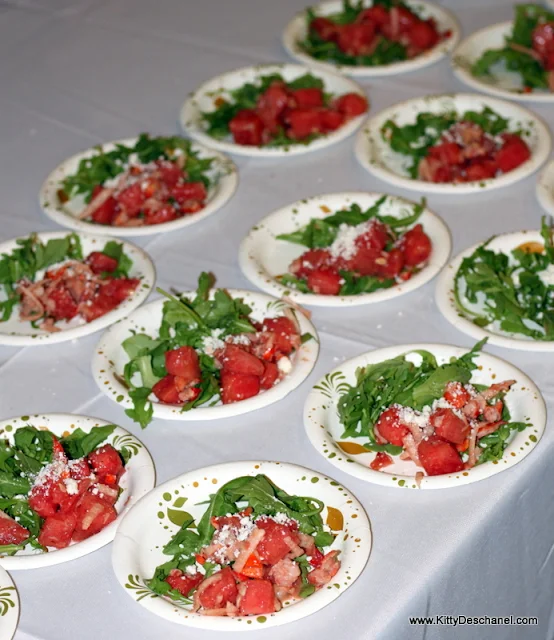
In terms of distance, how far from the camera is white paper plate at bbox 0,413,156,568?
6.93ft

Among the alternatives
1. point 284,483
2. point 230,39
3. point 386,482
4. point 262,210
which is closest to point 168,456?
point 284,483

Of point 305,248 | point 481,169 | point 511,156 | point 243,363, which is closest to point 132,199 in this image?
point 305,248

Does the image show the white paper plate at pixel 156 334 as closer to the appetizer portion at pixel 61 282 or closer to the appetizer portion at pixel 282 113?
the appetizer portion at pixel 61 282

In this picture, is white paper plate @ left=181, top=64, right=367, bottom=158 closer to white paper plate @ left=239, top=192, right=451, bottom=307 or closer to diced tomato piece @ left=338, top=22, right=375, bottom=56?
diced tomato piece @ left=338, top=22, right=375, bottom=56

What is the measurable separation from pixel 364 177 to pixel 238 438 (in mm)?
1399

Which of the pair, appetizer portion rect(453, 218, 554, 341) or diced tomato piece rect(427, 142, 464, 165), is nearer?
appetizer portion rect(453, 218, 554, 341)

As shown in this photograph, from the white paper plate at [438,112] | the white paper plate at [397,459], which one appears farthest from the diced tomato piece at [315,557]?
the white paper plate at [438,112]

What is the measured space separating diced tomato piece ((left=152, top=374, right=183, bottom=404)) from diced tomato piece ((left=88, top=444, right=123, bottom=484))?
266 mm

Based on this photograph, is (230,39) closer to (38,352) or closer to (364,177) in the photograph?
(364,177)

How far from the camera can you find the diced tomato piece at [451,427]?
229 cm

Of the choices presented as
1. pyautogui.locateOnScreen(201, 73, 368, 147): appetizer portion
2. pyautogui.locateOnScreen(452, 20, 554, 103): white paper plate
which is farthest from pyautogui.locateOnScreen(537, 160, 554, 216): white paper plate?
pyautogui.locateOnScreen(201, 73, 368, 147): appetizer portion

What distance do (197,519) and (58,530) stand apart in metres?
0.30

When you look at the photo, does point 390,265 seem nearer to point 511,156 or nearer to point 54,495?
point 511,156

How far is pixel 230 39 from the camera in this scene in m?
4.66
